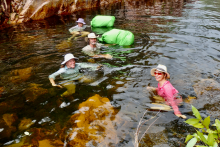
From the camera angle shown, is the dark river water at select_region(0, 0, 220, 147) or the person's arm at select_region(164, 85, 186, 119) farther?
the person's arm at select_region(164, 85, 186, 119)

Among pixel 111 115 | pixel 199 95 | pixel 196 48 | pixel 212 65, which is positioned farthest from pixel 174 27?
pixel 111 115

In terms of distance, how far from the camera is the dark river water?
11.3 feet

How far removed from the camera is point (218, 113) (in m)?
3.84

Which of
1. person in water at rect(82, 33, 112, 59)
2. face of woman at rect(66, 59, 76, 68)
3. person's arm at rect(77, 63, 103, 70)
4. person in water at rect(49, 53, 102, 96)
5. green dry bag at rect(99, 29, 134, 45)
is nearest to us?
person in water at rect(49, 53, 102, 96)

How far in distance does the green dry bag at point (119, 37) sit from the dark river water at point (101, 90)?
28cm

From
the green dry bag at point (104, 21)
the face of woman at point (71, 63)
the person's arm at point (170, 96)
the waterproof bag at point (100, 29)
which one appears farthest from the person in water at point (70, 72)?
the green dry bag at point (104, 21)

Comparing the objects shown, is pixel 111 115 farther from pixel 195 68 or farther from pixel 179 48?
pixel 179 48

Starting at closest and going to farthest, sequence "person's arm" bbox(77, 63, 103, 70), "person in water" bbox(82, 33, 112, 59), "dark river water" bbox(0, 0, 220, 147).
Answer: "dark river water" bbox(0, 0, 220, 147)
"person's arm" bbox(77, 63, 103, 70)
"person in water" bbox(82, 33, 112, 59)

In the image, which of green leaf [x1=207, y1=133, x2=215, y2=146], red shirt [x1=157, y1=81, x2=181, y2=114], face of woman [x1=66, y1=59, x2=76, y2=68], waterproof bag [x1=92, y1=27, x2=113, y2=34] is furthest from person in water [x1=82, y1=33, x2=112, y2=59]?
green leaf [x1=207, y1=133, x2=215, y2=146]

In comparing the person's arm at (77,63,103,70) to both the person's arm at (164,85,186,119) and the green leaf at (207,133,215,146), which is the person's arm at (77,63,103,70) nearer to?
the person's arm at (164,85,186,119)

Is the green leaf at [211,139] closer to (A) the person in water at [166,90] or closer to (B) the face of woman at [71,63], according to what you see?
(A) the person in water at [166,90]

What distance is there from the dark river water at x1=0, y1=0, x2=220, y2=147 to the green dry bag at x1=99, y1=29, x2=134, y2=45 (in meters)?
0.28

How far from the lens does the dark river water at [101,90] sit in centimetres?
343

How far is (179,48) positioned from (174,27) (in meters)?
3.79
